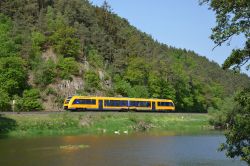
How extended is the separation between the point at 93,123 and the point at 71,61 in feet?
90.6

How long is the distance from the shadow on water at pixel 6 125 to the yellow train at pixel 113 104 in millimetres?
12131

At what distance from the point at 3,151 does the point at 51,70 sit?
47.1 m

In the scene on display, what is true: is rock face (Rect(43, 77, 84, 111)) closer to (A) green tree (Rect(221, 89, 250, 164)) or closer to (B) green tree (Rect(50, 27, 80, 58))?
(B) green tree (Rect(50, 27, 80, 58))

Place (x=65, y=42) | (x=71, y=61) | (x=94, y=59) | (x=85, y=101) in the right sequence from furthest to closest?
(x=94, y=59) < (x=65, y=42) < (x=71, y=61) < (x=85, y=101)

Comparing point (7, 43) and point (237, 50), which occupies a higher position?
point (7, 43)

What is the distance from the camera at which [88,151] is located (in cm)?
3606

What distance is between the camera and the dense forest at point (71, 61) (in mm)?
76562

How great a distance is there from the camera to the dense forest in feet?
251

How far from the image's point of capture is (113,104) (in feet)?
228

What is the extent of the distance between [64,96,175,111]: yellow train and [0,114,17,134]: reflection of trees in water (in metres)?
12.1

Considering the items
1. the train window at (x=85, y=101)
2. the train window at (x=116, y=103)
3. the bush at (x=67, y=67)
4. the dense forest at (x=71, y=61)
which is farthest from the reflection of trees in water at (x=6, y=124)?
the bush at (x=67, y=67)

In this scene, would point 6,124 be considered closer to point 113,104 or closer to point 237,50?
point 113,104

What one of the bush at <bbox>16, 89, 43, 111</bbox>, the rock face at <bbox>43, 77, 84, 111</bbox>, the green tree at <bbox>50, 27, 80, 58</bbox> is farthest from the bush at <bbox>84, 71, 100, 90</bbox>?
the bush at <bbox>16, 89, 43, 111</bbox>

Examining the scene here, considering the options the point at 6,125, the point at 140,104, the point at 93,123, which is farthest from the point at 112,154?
the point at 140,104
